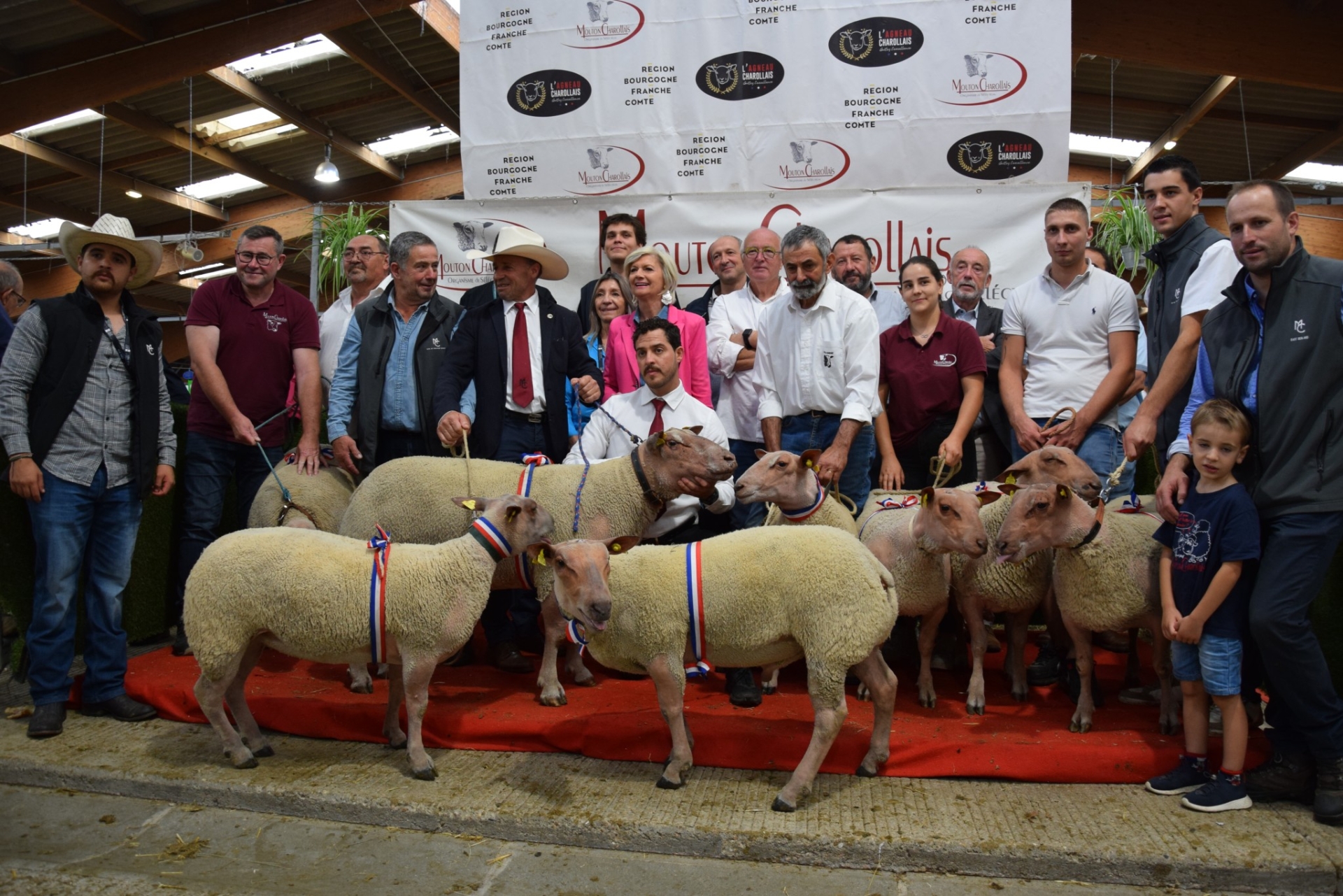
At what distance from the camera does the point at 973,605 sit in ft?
15.4

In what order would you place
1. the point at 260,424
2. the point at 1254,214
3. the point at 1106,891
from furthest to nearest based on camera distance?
the point at 260,424 → the point at 1254,214 → the point at 1106,891

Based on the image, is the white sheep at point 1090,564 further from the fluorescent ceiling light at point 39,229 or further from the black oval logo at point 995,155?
the fluorescent ceiling light at point 39,229

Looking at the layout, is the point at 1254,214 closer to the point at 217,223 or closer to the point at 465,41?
the point at 465,41

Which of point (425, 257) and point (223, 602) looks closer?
point (223, 602)

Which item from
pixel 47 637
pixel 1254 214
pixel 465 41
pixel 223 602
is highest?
pixel 465 41

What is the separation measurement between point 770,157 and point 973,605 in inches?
158

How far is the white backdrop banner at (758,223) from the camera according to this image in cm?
674

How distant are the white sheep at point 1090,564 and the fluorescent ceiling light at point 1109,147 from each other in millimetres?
11608

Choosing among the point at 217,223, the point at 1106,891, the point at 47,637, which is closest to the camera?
the point at 1106,891

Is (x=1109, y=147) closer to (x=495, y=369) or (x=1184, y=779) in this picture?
(x=495, y=369)

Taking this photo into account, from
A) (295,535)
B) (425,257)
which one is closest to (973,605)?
(295,535)

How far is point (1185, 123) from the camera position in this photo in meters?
12.4

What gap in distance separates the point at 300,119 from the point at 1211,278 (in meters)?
12.2

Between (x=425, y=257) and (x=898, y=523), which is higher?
(x=425, y=257)
